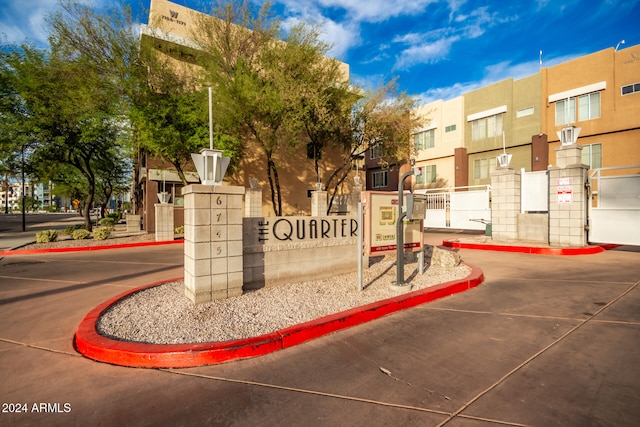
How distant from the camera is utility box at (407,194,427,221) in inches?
239

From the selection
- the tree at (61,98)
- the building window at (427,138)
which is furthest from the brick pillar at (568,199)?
the building window at (427,138)

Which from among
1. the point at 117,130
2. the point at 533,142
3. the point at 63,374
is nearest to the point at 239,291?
the point at 63,374

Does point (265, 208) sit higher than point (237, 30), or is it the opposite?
point (237, 30)

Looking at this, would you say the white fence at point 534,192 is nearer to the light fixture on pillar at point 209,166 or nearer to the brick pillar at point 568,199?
the brick pillar at point 568,199

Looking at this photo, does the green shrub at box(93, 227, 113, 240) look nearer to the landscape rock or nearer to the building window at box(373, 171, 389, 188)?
the landscape rock

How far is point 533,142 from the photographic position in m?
25.3

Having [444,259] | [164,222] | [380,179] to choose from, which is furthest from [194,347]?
[380,179]

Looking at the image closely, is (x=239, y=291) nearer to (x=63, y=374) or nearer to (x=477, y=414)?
(x=63, y=374)

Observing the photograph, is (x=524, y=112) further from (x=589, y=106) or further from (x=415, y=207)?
(x=415, y=207)

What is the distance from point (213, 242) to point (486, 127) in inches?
1208

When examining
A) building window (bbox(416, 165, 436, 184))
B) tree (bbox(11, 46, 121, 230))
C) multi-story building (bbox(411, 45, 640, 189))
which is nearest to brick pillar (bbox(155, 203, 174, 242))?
tree (bbox(11, 46, 121, 230))

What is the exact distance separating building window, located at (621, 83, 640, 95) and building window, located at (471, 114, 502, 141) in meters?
8.08

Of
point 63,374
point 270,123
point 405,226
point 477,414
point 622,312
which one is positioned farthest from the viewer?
point 270,123

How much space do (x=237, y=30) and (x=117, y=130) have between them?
9.56m
